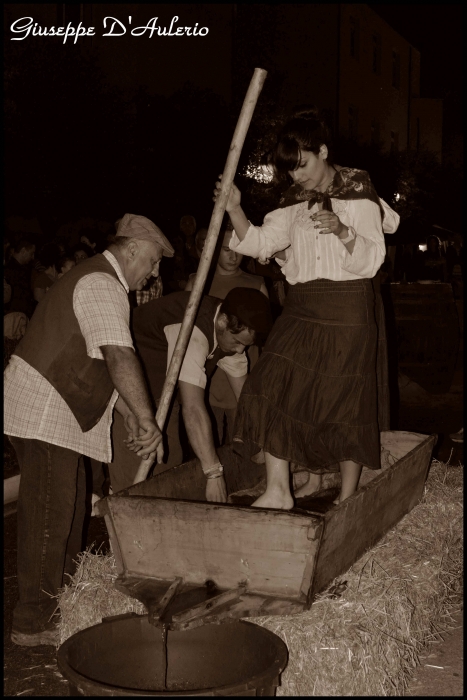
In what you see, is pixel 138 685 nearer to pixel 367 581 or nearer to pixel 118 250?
pixel 367 581

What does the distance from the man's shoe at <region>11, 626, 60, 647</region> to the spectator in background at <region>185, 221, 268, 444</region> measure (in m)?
2.37

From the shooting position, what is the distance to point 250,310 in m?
5.23

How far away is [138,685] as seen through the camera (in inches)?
151

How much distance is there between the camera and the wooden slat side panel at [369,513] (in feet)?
13.3

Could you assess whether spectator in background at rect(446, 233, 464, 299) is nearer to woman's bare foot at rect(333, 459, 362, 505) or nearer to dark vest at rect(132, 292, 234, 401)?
dark vest at rect(132, 292, 234, 401)

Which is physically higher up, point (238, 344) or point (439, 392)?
point (238, 344)

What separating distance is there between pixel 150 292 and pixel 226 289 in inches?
63.7

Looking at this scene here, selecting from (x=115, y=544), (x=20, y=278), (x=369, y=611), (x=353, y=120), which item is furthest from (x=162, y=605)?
(x=353, y=120)

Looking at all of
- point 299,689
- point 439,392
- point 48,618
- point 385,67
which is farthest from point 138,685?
point 385,67

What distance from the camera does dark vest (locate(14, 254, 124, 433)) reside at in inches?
176

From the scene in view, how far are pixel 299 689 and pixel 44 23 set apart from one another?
19778 millimetres

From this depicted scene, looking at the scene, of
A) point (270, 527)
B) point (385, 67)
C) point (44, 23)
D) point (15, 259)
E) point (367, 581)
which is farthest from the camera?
point (385, 67)

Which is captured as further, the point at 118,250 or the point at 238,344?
the point at 238,344

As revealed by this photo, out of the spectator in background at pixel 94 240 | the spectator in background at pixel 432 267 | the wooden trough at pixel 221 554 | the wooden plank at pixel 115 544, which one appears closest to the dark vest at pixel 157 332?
the wooden trough at pixel 221 554
